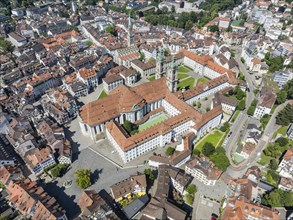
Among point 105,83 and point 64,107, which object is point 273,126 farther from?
point 64,107

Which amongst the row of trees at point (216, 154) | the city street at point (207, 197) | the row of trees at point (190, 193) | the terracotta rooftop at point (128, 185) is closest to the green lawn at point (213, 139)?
the row of trees at point (216, 154)

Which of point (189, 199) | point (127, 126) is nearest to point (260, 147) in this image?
point (189, 199)

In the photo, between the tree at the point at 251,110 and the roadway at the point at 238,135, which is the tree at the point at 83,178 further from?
the tree at the point at 251,110

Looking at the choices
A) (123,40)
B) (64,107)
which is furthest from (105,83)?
(123,40)

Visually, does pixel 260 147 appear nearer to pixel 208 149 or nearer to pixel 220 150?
pixel 220 150

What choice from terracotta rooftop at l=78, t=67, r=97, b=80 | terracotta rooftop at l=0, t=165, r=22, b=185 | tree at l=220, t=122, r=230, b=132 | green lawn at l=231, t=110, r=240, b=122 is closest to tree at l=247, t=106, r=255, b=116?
green lawn at l=231, t=110, r=240, b=122

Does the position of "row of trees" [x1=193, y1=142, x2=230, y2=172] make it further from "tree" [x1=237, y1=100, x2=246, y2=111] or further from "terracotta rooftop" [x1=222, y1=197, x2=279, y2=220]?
"tree" [x1=237, y1=100, x2=246, y2=111]
